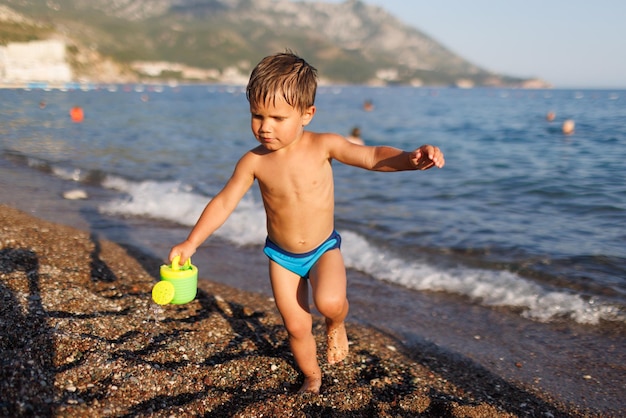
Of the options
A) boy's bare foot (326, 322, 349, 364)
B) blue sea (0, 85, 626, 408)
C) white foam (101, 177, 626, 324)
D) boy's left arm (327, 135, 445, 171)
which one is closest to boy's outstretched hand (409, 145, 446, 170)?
boy's left arm (327, 135, 445, 171)

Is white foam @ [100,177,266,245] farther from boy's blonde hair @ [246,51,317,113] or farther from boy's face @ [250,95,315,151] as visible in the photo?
boy's blonde hair @ [246,51,317,113]

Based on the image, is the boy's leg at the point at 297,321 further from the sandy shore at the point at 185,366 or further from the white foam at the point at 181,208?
the white foam at the point at 181,208

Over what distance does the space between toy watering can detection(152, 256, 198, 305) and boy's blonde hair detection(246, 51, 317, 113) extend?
1.12 meters

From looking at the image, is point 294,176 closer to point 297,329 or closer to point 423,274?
point 297,329

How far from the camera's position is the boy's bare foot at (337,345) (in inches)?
133

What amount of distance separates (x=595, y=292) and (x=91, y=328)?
4797mm

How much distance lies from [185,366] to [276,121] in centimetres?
159

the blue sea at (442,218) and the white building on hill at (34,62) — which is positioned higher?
the white building on hill at (34,62)

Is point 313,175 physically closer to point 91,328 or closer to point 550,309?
point 91,328

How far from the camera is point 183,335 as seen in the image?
11.7ft

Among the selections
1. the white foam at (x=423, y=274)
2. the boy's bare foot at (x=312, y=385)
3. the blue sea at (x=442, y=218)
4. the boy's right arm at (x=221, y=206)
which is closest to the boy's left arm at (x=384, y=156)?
the boy's right arm at (x=221, y=206)

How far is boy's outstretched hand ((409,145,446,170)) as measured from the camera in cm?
255

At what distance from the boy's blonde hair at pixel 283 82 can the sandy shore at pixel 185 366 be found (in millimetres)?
1642

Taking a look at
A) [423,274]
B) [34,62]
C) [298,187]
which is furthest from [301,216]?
[34,62]
